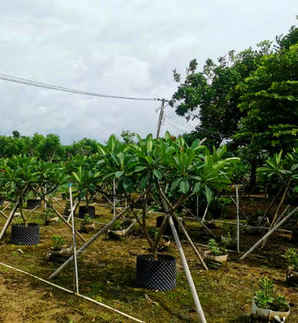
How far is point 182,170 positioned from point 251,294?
2.65 metres

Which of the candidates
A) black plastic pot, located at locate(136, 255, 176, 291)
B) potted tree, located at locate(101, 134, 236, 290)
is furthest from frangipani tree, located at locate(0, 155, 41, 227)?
black plastic pot, located at locate(136, 255, 176, 291)

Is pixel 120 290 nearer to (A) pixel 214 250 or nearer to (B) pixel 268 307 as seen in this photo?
(B) pixel 268 307

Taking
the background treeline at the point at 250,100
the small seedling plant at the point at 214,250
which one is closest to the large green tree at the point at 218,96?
the background treeline at the point at 250,100

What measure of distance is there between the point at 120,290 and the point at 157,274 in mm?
689

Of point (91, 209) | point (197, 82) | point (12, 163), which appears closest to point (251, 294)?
→ point (12, 163)

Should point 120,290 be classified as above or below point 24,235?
below

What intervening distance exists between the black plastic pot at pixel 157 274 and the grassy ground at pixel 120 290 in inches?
5.4

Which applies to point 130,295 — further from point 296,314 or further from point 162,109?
point 162,109

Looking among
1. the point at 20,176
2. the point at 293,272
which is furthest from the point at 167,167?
the point at 20,176

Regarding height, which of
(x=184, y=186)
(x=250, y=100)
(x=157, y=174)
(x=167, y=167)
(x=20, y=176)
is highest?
(x=250, y=100)

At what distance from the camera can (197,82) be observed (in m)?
30.5

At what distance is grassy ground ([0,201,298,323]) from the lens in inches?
180

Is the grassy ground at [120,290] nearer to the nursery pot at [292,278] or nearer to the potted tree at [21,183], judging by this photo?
the nursery pot at [292,278]

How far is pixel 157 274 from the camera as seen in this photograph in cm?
551
